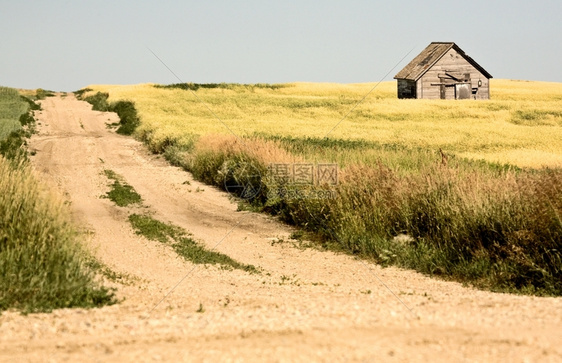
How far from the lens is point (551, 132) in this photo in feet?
131

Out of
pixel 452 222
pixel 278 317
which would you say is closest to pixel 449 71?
pixel 452 222

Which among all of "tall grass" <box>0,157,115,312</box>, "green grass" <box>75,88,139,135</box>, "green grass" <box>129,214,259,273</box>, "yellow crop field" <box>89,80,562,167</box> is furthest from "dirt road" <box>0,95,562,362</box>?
"green grass" <box>75,88,139,135</box>

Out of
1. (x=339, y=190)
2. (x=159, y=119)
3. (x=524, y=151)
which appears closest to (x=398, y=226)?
(x=339, y=190)

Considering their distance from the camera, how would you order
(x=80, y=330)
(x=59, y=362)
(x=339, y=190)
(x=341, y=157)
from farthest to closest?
(x=341, y=157) < (x=339, y=190) < (x=80, y=330) < (x=59, y=362)

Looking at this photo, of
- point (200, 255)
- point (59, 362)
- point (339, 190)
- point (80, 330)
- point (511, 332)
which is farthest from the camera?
point (339, 190)

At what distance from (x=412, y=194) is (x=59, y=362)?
31.7 ft

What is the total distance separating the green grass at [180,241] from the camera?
14.0 metres

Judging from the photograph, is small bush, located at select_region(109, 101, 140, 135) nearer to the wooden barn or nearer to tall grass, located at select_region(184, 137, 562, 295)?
tall grass, located at select_region(184, 137, 562, 295)

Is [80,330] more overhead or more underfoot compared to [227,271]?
more overhead

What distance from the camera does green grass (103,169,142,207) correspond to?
68.6ft

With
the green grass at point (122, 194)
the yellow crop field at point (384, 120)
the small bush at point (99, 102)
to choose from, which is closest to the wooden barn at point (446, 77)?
the yellow crop field at point (384, 120)

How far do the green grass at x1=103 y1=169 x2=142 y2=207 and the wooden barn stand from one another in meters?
45.1

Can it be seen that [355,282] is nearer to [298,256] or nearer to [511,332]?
[298,256]

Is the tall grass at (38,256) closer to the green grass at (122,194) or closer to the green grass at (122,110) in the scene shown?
the green grass at (122,194)
